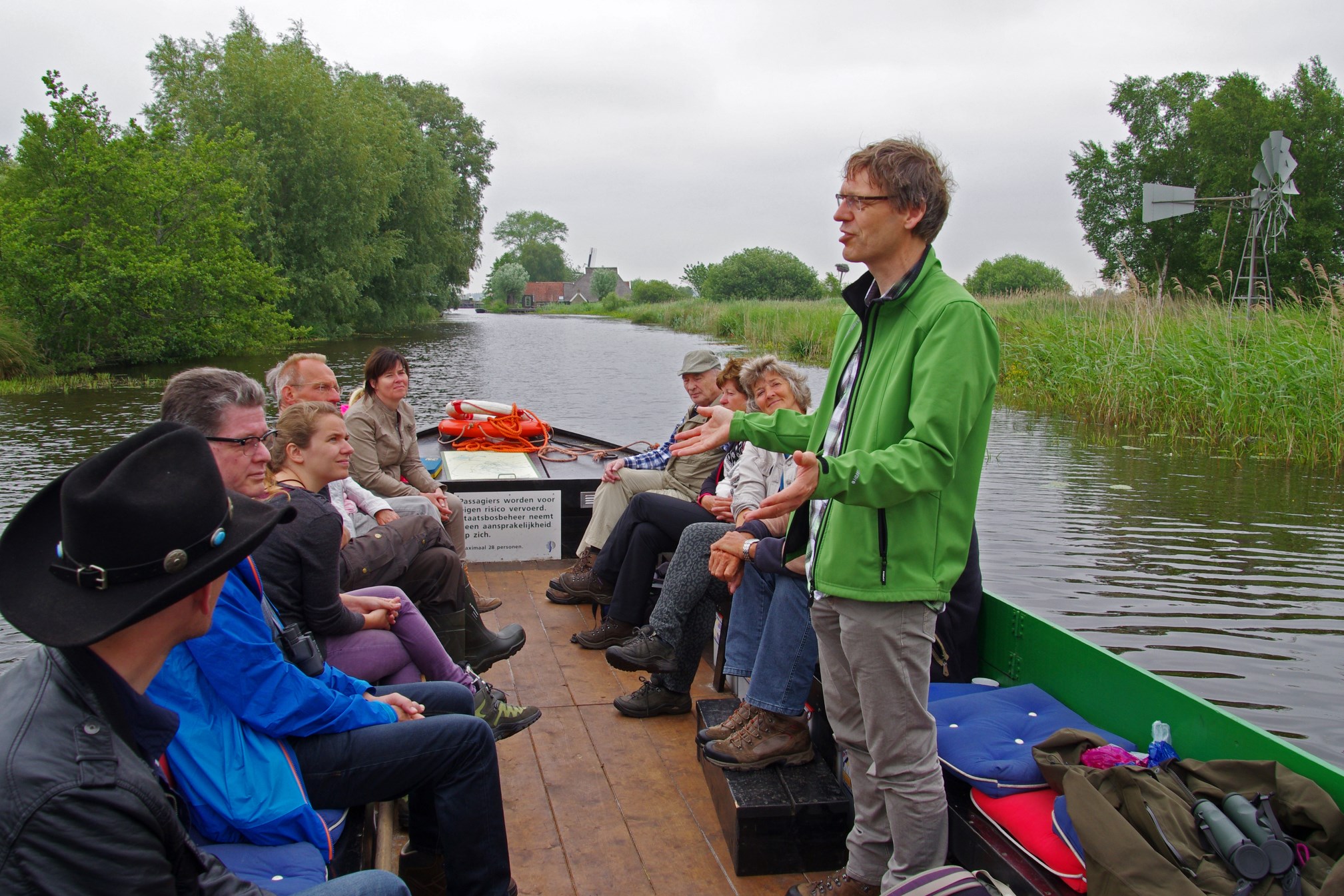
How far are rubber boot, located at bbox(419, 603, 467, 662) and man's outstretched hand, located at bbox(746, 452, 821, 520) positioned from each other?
183 cm

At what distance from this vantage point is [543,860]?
2422mm

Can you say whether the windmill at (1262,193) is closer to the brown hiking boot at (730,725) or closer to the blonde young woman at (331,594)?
the brown hiking boot at (730,725)

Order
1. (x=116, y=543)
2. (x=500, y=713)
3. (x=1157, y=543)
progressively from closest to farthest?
(x=116, y=543)
(x=500, y=713)
(x=1157, y=543)

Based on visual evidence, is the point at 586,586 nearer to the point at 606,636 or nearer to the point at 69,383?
the point at 606,636

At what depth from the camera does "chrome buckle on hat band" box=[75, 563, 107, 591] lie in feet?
3.73

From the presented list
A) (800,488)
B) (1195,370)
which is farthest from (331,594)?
(1195,370)

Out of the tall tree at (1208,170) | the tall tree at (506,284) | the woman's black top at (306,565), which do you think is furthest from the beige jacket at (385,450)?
the tall tree at (506,284)

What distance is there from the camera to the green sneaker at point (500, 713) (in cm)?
274

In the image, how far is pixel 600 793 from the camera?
9.07 feet

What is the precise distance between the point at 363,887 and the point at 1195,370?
1092cm

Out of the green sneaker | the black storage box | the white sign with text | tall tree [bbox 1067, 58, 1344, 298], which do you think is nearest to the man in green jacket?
the black storage box

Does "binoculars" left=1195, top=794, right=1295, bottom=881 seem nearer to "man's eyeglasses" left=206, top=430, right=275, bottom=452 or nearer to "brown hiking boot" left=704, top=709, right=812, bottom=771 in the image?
"brown hiking boot" left=704, top=709, right=812, bottom=771

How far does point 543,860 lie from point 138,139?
861 inches

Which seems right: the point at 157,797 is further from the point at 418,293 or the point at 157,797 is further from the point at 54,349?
the point at 418,293
